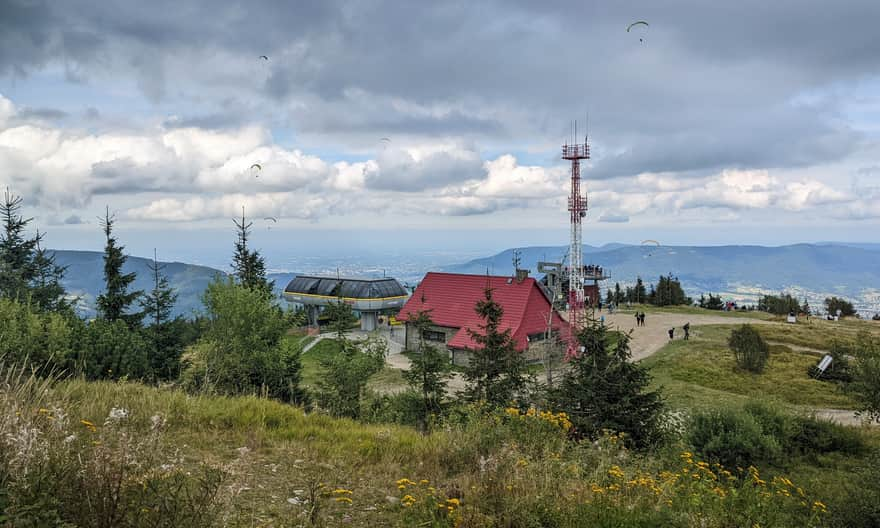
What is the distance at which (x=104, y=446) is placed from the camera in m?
4.21

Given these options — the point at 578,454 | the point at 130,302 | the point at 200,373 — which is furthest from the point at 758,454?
the point at 130,302

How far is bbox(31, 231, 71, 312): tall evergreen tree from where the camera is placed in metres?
33.8

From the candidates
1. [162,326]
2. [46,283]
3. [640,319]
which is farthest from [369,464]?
[640,319]

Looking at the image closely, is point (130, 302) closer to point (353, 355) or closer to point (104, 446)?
point (353, 355)

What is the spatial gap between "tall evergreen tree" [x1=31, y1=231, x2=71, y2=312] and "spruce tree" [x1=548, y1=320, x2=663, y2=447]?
33.0m

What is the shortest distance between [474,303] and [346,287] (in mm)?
19551

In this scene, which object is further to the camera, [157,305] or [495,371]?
[157,305]

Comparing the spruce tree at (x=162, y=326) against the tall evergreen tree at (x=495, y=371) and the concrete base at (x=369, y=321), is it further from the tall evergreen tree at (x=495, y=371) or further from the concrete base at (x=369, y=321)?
the concrete base at (x=369, y=321)

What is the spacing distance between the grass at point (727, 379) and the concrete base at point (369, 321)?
3006cm

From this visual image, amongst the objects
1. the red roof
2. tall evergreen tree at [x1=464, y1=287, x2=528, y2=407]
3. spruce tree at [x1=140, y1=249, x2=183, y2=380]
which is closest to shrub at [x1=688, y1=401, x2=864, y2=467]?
tall evergreen tree at [x1=464, y1=287, x2=528, y2=407]

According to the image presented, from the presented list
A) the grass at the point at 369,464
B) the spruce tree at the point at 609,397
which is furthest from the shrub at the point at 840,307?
the grass at the point at 369,464

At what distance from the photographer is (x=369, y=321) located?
5616 cm

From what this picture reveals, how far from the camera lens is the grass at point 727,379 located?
83.4 feet

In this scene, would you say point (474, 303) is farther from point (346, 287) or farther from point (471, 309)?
point (346, 287)
